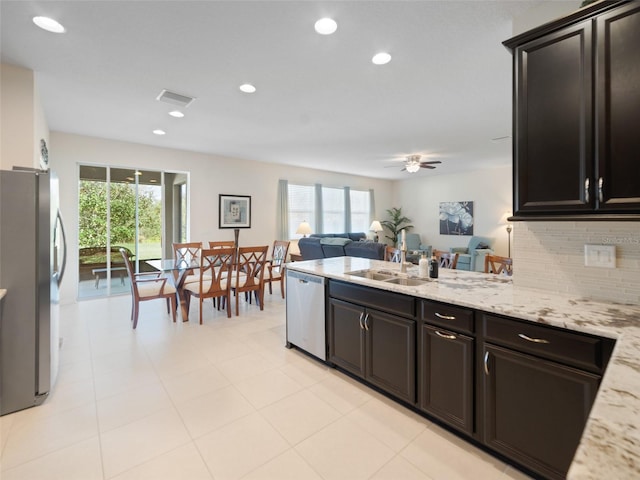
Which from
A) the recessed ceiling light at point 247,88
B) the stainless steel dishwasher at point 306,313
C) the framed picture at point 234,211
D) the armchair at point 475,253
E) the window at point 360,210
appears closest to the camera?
the stainless steel dishwasher at point 306,313

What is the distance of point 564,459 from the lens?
1425mm

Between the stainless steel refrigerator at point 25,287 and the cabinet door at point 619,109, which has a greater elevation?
the cabinet door at point 619,109

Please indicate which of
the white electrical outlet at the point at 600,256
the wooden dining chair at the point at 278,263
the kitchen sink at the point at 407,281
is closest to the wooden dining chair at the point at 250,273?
the wooden dining chair at the point at 278,263

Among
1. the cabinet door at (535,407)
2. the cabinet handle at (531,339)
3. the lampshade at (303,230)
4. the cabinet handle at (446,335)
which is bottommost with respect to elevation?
the cabinet door at (535,407)

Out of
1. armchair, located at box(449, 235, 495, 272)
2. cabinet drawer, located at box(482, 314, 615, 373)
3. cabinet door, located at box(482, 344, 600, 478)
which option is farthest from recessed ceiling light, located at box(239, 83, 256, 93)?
armchair, located at box(449, 235, 495, 272)

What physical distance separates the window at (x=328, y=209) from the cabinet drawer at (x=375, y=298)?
5157mm

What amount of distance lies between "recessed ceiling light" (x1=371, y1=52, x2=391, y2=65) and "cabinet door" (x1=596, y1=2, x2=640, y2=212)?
4.71 ft

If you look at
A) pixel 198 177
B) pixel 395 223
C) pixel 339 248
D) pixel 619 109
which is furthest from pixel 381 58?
pixel 395 223

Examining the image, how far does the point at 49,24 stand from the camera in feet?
7.11

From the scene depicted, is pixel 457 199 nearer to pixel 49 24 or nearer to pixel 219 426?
pixel 219 426

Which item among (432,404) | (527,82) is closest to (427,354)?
(432,404)

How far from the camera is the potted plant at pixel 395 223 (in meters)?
9.95

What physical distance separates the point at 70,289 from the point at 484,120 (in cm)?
685

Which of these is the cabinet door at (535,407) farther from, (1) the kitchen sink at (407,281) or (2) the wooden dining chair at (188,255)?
(2) the wooden dining chair at (188,255)
